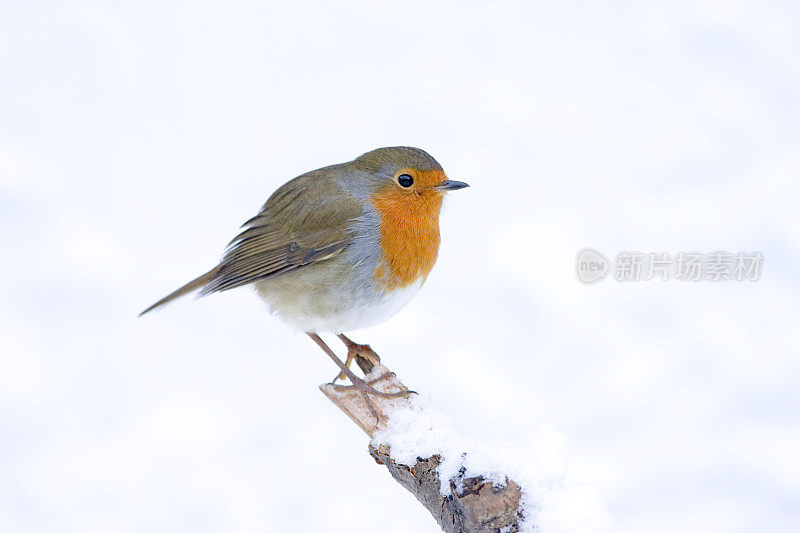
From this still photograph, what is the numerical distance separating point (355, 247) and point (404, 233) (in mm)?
→ 206

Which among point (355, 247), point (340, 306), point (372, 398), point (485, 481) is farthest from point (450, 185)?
point (485, 481)

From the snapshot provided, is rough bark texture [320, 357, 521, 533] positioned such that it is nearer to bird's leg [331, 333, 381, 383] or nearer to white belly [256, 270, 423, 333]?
white belly [256, 270, 423, 333]

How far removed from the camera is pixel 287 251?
3566mm

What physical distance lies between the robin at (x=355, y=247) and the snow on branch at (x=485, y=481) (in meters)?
0.47

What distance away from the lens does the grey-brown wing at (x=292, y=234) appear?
138 inches

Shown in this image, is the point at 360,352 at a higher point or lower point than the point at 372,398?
higher

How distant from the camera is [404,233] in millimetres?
3447

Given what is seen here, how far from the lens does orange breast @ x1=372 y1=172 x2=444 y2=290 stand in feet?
11.2

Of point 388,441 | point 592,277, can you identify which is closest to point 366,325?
point 388,441

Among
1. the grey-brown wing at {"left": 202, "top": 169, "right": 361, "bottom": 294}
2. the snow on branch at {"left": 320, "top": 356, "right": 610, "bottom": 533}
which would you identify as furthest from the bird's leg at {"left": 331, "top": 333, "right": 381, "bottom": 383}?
the snow on branch at {"left": 320, "top": 356, "right": 610, "bottom": 533}

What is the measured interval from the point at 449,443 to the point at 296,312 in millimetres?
937

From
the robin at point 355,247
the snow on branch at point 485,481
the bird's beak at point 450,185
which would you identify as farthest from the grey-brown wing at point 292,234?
the snow on branch at point 485,481

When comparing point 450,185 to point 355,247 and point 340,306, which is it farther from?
point 340,306

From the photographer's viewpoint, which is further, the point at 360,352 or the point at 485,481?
the point at 360,352
